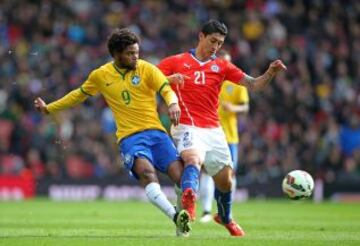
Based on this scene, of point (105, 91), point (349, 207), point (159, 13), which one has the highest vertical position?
point (159, 13)

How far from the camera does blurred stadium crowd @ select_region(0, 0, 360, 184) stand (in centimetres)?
2619

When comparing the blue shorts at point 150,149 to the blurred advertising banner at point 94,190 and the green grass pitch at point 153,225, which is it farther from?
the blurred advertising banner at point 94,190

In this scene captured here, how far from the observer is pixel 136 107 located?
1202 cm

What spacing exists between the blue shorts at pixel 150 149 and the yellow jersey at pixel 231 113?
196 inches

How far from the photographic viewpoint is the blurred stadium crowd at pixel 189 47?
2619cm

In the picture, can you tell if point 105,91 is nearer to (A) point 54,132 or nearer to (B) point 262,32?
(A) point 54,132

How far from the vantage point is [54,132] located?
26.4 metres

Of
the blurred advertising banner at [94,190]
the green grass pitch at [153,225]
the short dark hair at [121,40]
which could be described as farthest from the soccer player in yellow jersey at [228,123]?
the blurred advertising banner at [94,190]

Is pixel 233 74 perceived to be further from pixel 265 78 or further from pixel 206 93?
pixel 265 78

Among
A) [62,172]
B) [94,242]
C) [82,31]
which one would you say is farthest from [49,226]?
[82,31]

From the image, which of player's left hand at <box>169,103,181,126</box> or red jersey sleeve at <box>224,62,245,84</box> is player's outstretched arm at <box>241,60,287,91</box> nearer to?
red jersey sleeve at <box>224,62,245,84</box>

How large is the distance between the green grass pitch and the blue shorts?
0.87 metres

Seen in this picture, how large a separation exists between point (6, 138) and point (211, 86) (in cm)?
1426

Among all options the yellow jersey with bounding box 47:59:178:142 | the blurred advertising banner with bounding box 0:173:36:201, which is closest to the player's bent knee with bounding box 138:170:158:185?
the yellow jersey with bounding box 47:59:178:142
